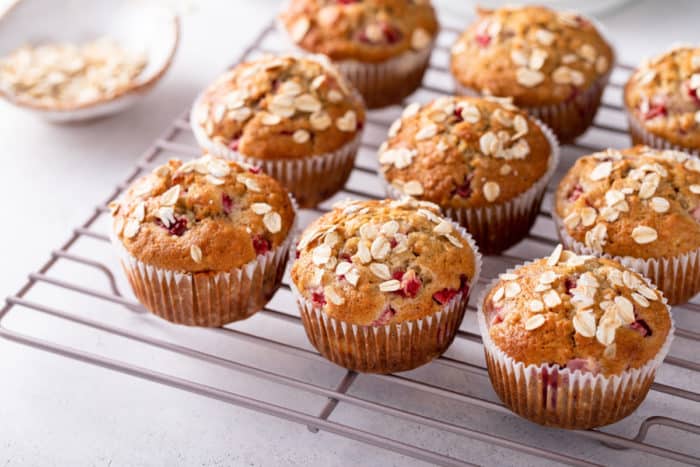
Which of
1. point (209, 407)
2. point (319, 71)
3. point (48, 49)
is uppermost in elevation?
point (319, 71)

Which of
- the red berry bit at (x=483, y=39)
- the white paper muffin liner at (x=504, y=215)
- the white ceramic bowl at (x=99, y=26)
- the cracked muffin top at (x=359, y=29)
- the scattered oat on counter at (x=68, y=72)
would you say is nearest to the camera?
the white paper muffin liner at (x=504, y=215)

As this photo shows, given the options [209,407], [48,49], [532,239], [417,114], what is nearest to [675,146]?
[532,239]

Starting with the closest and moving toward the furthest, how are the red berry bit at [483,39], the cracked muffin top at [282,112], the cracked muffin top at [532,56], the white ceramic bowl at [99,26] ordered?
the cracked muffin top at [282,112]
the cracked muffin top at [532,56]
the red berry bit at [483,39]
the white ceramic bowl at [99,26]

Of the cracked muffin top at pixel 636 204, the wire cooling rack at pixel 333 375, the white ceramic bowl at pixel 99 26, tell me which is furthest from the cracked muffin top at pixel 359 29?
the cracked muffin top at pixel 636 204

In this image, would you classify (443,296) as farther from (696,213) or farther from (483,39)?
(483,39)

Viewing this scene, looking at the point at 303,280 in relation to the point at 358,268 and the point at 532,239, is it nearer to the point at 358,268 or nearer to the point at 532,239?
the point at 358,268

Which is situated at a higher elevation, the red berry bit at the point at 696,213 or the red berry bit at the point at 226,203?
the red berry bit at the point at 696,213

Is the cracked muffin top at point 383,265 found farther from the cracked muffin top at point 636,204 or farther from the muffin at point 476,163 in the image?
the cracked muffin top at point 636,204

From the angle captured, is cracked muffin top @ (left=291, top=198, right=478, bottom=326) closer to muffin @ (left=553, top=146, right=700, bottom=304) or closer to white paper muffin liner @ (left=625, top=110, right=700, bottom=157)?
muffin @ (left=553, top=146, right=700, bottom=304)
